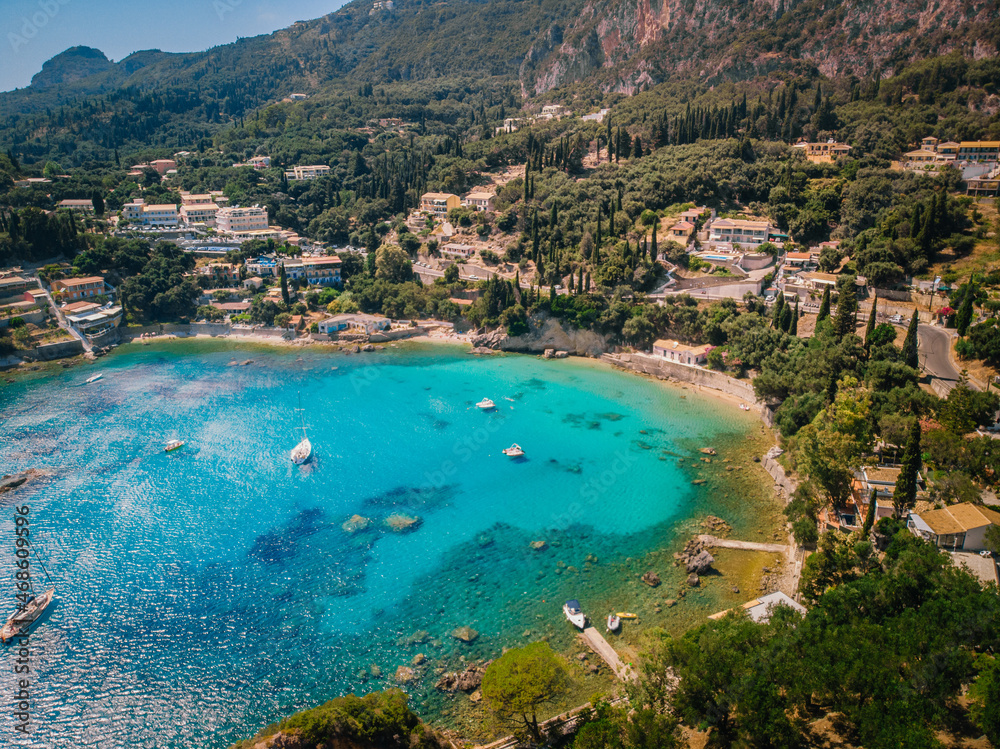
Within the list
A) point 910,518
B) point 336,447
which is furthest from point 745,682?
point 336,447

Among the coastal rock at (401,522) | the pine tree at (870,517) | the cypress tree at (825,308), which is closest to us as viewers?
the pine tree at (870,517)

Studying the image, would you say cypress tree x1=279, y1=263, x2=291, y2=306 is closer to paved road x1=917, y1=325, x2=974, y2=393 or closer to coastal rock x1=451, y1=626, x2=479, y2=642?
coastal rock x1=451, y1=626, x2=479, y2=642

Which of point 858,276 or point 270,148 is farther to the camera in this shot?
point 270,148

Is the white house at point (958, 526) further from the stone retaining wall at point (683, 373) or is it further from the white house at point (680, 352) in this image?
the white house at point (680, 352)

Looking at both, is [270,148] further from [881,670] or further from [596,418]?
[881,670]

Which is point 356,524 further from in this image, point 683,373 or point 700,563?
point 683,373

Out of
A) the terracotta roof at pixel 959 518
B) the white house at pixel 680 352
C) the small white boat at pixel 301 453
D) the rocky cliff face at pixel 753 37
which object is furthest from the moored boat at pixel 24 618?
the rocky cliff face at pixel 753 37
